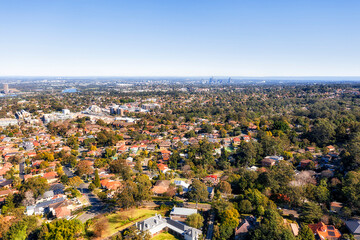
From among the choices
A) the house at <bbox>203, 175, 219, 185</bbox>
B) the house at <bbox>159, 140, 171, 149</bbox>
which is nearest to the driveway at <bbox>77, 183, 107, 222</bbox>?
the house at <bbox>203, 175, 219, 185</bbox>

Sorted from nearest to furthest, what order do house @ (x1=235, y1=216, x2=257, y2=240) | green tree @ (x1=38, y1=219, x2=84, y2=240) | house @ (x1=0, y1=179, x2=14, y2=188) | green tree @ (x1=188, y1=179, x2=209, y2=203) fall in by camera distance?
1. green tree @ (x1=38, y1=219, x2=84, y2=240)
2. house @ (x1=235, y1=216, x2=257, y2=240)
3. green tree @ (x1=188, y1=179, x2=209, y2=203)
4. house @ (x1=0, y1=179, x2=14, y2=188)

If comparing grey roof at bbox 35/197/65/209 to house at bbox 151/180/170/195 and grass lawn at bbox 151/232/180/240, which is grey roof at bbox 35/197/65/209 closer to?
house at bbox 151/180/170/195

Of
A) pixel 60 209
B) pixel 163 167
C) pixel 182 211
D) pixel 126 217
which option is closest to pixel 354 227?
pixel 182 211

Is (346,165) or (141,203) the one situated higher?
(346,165)

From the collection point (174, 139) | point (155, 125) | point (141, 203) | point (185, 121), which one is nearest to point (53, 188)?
point (141, 203)

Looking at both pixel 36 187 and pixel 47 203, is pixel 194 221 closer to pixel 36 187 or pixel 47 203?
pixel 47 203

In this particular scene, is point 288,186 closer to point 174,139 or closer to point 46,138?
point 174,139

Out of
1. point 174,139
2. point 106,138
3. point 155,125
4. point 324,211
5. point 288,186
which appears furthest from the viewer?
point 155,125

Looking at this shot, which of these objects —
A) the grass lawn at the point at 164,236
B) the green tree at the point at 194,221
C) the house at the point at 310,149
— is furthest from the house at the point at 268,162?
the grass lawn at the point at 164,236
